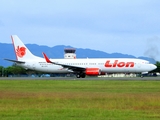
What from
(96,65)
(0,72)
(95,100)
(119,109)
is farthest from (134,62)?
(0,72)

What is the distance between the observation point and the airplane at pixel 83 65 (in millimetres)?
77188

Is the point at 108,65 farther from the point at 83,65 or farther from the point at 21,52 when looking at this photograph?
the point at 21,52

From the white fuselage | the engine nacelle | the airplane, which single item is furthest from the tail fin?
the engine nacelle

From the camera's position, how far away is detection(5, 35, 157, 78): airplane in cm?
7719

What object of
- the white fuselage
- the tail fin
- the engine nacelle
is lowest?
the engine nacelle

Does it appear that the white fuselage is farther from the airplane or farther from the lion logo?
the lion logo

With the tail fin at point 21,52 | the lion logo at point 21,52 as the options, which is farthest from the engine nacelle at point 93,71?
the lion logo at point 21,52

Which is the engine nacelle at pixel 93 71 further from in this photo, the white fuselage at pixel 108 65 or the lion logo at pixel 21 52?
the lion logo at pixel 21 52

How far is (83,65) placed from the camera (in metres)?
80.4

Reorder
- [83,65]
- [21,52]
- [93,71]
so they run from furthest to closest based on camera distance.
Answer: [21,52]
[83,65]
[93,71]

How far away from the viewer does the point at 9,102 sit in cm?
2639

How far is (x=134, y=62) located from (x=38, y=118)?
59442 mm

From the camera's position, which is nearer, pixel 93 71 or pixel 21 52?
pixel 93 71

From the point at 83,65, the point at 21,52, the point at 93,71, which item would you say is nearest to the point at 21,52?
the point at 21,52
